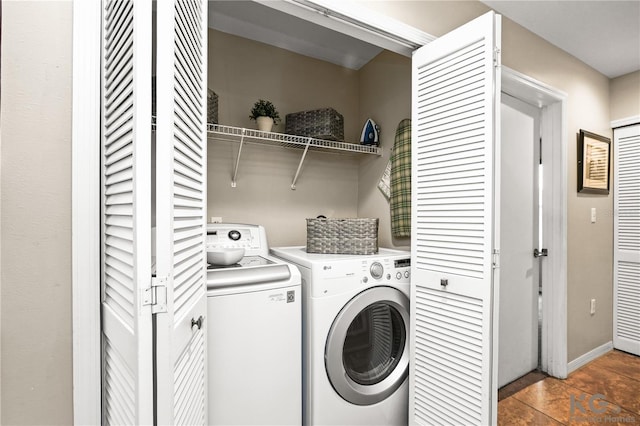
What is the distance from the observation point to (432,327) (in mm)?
1540

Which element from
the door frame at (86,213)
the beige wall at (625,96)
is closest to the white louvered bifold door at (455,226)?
the door frame at (86,213)

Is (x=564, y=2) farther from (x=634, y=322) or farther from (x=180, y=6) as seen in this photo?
(x=634, y=322)

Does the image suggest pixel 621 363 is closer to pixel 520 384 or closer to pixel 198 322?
pixel 520 384

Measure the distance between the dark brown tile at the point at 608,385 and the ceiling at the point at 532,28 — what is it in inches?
98.2

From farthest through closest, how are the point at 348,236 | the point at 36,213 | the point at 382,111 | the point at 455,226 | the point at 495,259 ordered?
the point at 382,111, the point at 348,236, the point at 455,226, the point at 495,259, the point at 36,213

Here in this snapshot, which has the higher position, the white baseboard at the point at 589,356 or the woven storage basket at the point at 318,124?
the woven storage basket at the point at 318,124

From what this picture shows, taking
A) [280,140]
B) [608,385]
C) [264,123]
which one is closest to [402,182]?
[280,140]

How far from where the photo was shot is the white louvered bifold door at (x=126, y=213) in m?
0.75

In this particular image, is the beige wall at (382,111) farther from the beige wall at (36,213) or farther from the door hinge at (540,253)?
the beige wall at (36,213)

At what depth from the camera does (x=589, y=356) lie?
2643mm

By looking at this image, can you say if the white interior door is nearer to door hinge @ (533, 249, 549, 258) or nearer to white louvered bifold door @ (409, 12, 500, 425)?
door hinge @ (533, 249, 549, 258)

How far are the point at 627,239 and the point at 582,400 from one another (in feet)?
5.23

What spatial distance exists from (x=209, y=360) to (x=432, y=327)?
103 cm

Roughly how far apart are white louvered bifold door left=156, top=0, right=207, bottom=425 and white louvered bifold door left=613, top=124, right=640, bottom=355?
3.55 metres
